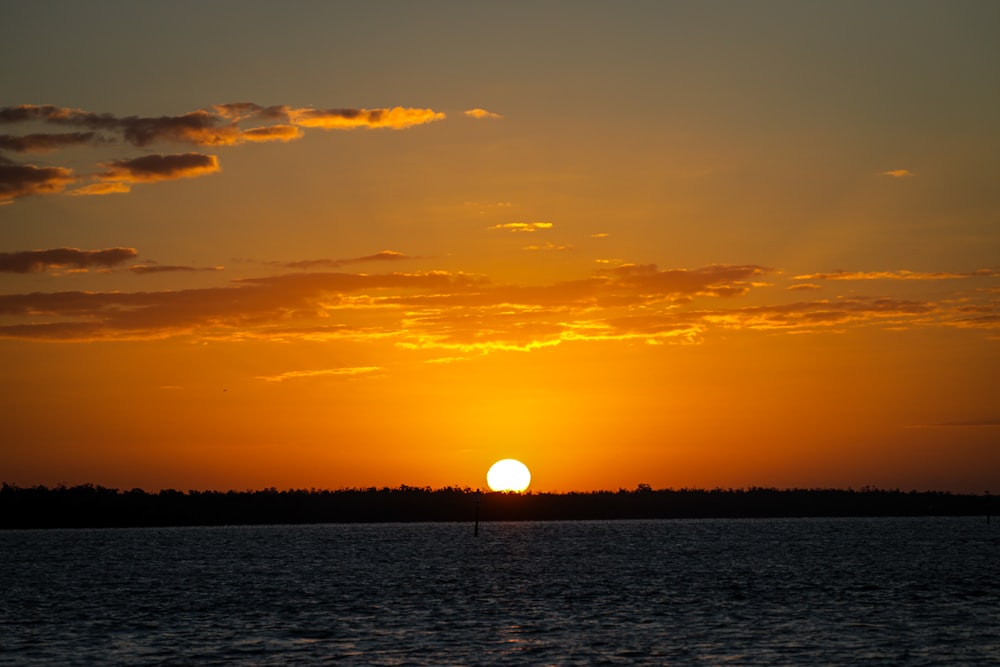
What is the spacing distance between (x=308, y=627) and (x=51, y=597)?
30.2 metres

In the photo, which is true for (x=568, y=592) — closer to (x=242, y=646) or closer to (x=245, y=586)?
(x=245, y=586)

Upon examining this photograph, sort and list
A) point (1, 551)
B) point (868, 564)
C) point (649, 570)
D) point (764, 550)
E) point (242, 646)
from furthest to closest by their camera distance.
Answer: point (1, 551) < point (764, 550) < point (868, 564) < point (649, 570) < point (242, 646)

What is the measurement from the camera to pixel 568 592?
8619 cm

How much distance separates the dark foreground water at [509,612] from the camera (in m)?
52.9

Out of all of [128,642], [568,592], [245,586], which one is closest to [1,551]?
A: [245,586]

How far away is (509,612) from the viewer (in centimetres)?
7100

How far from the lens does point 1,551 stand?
173 meters

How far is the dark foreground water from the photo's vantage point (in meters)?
52.9

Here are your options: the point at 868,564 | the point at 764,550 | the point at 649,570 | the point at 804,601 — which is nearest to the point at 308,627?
the point at 804,601

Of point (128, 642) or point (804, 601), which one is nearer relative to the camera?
point (128, 642)

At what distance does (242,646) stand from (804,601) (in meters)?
38.5

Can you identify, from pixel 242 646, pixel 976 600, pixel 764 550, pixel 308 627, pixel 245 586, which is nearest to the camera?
pixel 242 646

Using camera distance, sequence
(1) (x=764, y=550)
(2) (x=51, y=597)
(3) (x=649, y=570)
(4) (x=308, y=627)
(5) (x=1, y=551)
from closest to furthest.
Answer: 1. (4) (x=308, y=627)
2. (2) (x=51, y=597)
3. (3) (x=649, y=570)
4. (1) (x=764, y=550)
5. (5) (x=1, y=551)

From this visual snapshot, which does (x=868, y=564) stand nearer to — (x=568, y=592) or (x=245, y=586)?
(x=568, y=592)
